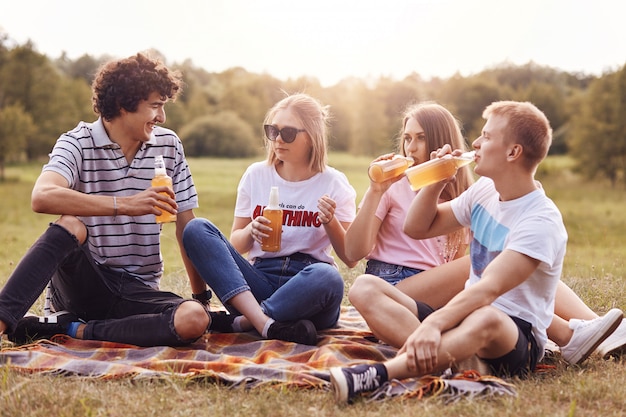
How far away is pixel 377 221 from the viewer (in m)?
4.46

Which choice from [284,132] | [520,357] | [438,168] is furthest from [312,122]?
[520,357]

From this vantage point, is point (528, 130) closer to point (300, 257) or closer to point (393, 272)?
point (393, 272)

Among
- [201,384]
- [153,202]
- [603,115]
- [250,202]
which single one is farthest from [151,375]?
[603,115]

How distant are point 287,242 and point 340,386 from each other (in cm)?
155

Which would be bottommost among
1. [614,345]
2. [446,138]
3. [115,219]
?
[614,345]

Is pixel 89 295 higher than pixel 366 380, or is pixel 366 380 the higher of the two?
pixel 89 295

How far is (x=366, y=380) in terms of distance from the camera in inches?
125

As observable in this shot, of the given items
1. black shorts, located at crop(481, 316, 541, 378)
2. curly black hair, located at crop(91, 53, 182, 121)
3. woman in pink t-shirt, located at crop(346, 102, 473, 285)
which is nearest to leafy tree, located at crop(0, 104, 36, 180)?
curly black hair, located at crop(91, 53, 182, 121)

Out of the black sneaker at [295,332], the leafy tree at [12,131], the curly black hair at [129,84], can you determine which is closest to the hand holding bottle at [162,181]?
the curly black hair at [129,84]

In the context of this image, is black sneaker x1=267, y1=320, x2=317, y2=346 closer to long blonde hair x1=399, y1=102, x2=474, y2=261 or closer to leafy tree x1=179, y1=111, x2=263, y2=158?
long blonde hair x1=399, y1=102, x2=474, y2=261

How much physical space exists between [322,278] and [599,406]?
5.21 ft

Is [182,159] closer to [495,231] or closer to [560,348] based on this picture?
[495,231]

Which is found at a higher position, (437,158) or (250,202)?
(437,158)

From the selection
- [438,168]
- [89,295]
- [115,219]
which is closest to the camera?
[438,168]
